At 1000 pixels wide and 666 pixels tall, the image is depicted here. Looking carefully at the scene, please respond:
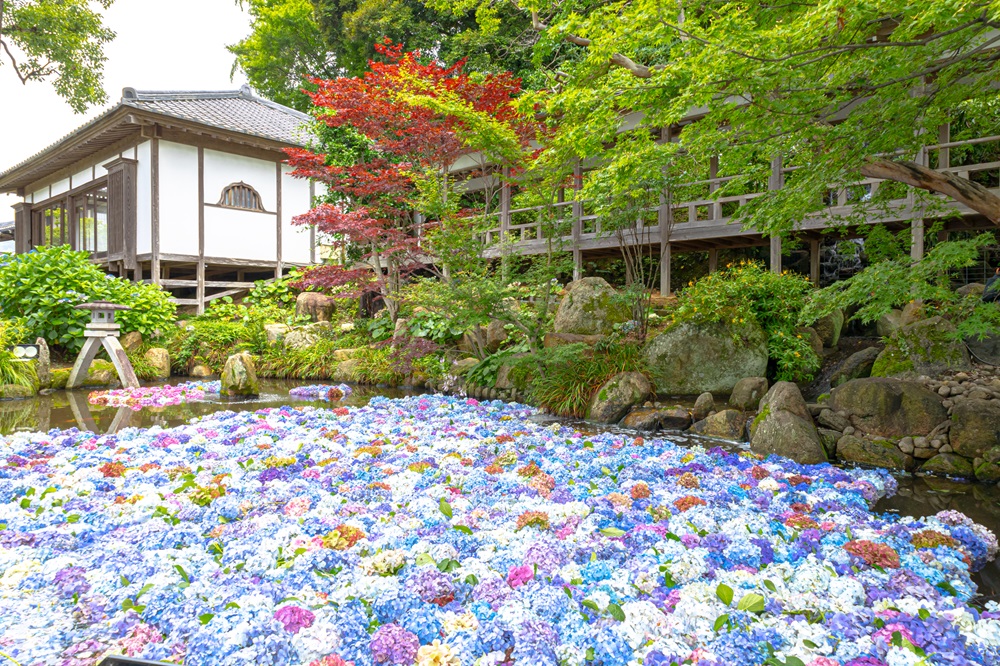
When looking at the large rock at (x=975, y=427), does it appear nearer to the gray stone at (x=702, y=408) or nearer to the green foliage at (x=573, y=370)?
the gray stone at (x=702, y=408)

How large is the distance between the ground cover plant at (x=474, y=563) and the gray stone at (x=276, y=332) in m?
7.15

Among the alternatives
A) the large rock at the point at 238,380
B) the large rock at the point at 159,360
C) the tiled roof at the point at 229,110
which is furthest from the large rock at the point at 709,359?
the tiled roof at the point at 229,110

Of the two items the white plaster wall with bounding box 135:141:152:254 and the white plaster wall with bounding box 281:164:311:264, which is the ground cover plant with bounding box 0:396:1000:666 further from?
the white plaster wall with bounding box 281:164:311:264

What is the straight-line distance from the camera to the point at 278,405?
791 cm

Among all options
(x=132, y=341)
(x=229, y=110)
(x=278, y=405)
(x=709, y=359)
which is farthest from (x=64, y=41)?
(x=709, y=359)

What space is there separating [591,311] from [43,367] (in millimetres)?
8289

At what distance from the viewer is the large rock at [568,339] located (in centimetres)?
771

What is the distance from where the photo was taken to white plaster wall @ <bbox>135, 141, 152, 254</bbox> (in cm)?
1270

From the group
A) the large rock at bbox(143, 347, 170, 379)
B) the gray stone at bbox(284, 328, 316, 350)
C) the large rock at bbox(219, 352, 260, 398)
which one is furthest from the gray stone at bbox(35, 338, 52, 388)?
the gray stone at bbox(284, 328, 316, 350)

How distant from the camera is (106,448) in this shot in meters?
4.91

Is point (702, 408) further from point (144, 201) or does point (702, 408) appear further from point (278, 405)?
point (144, 201)

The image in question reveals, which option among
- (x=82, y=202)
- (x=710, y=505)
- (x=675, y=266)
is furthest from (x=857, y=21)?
(x=82, y=202)

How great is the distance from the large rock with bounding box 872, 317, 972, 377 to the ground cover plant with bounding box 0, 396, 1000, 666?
2083 mm

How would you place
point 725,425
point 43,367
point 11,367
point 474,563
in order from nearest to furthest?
1. point 474,563
2. point 725,425
3. point 11,367
4. point 43,367
